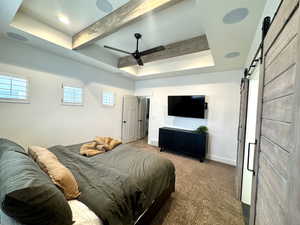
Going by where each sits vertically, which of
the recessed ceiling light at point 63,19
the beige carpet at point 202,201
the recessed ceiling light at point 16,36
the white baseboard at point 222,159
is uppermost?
the recessed ceiling light at point 63,19

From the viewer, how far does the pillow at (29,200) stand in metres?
0.71

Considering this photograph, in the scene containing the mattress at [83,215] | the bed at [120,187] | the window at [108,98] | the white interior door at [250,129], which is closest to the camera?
the mattress at [83,215]

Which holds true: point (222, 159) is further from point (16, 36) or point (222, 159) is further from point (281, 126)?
point (16, 36)

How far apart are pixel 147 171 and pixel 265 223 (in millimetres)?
1161

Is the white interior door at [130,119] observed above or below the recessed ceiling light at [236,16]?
below

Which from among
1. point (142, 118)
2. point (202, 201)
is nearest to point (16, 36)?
point (202, 201)

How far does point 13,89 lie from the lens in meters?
2.63

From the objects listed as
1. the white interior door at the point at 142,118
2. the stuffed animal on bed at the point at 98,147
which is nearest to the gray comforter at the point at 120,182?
the stuffed animal on bed at the point at 98,147

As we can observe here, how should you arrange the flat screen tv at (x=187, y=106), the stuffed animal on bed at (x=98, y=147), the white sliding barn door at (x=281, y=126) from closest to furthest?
the white sliding barn door at (x=281, y=126)
the stuffed animal on bed at (x=98, y=147)
the flat screen tv at (x=187, y=106)

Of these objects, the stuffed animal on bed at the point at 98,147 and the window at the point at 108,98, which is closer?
the stuffed animal on bed at the point at 98,147

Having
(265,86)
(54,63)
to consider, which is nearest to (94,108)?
(54,63)

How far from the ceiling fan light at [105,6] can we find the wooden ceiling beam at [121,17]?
0.22ft

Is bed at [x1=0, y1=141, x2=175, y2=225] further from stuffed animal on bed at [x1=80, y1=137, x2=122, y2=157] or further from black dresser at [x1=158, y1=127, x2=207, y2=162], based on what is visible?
black dresser at [x1=158, y1=127, x2=207, y2=162]

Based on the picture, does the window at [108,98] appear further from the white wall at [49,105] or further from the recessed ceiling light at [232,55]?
the recessed ceiling light at [232,55]
